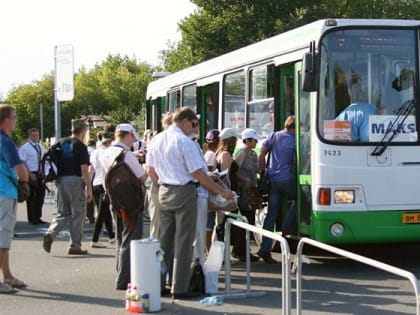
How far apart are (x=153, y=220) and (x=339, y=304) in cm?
229

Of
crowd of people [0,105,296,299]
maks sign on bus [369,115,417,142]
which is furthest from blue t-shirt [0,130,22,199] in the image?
maks sign on bus [369,115,417,142]

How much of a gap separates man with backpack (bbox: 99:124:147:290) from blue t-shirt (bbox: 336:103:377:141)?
→ 2526 millimetres

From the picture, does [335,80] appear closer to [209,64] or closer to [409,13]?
[209,64]

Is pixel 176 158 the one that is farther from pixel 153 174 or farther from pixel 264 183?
pixel 264 183

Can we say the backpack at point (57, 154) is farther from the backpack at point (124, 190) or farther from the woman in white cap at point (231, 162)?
the backpack at point (124, 190)

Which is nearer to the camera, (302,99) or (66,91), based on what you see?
(302,99)

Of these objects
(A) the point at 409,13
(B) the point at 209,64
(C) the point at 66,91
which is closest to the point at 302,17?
(A) the point at 409,13

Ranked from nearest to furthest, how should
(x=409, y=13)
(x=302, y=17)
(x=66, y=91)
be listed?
1. (x=66, y=91)
2. (x=302, y=17)
3. (x=409, y=13)

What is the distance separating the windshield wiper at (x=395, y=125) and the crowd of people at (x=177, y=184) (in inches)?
46.5

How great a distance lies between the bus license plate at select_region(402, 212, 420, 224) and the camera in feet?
27.9

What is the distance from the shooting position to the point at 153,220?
8.10 meters

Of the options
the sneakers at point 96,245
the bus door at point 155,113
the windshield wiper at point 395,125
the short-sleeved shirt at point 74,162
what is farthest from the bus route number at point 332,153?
the bus door at point 155,113

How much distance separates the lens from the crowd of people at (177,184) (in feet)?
24.0

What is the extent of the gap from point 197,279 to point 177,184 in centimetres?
113
